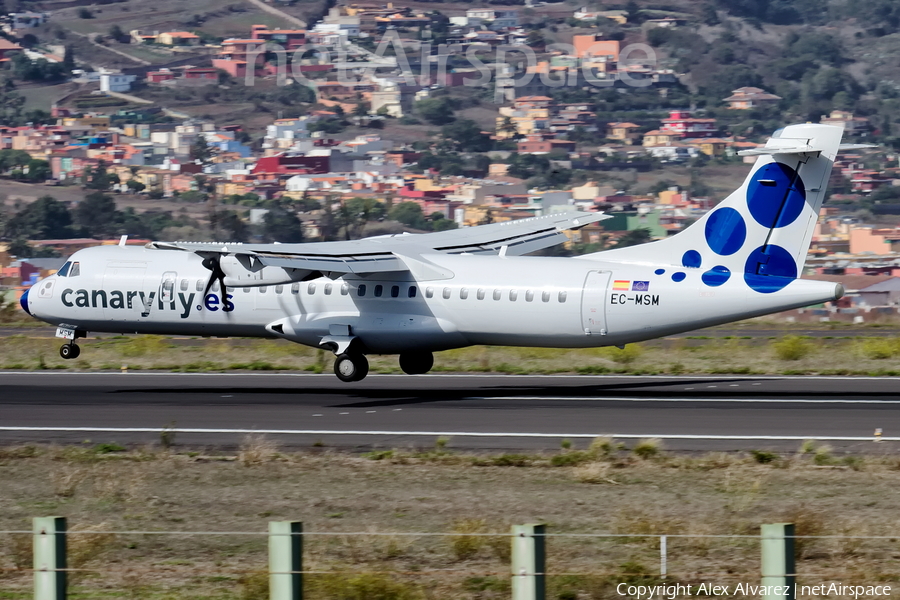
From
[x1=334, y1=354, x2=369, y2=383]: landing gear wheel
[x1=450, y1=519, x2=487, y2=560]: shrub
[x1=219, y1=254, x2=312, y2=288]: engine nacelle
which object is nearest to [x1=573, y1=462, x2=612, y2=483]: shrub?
[x1=450, y1=519, x2=487, y2=560]: shrub

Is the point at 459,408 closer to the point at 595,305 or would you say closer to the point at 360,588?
the point at 595,305

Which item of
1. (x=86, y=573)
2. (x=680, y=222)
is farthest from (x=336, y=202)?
(x=86, y=573)

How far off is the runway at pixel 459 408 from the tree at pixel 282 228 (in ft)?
308

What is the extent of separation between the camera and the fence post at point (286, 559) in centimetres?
880

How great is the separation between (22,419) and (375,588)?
15969 mm

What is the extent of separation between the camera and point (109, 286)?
108 ft

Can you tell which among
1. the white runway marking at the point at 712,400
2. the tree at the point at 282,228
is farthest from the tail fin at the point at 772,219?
the tree at the point at 282,228

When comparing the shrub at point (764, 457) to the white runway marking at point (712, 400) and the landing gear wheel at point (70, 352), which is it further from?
the landing gear wheel at point (70, 352)

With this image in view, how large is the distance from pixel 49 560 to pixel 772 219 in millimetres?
20543

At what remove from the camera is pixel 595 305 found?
1093 inches

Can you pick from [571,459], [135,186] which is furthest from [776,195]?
[135,186]

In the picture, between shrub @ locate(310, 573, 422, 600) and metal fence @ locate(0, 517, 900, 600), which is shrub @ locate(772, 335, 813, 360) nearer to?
metal fence @ locate(0, 517, 900, 600)

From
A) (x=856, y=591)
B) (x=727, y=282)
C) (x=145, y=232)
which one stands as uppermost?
(x=145, y=232)

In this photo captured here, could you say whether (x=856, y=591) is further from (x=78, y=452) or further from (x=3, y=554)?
(x=78, y=452)
